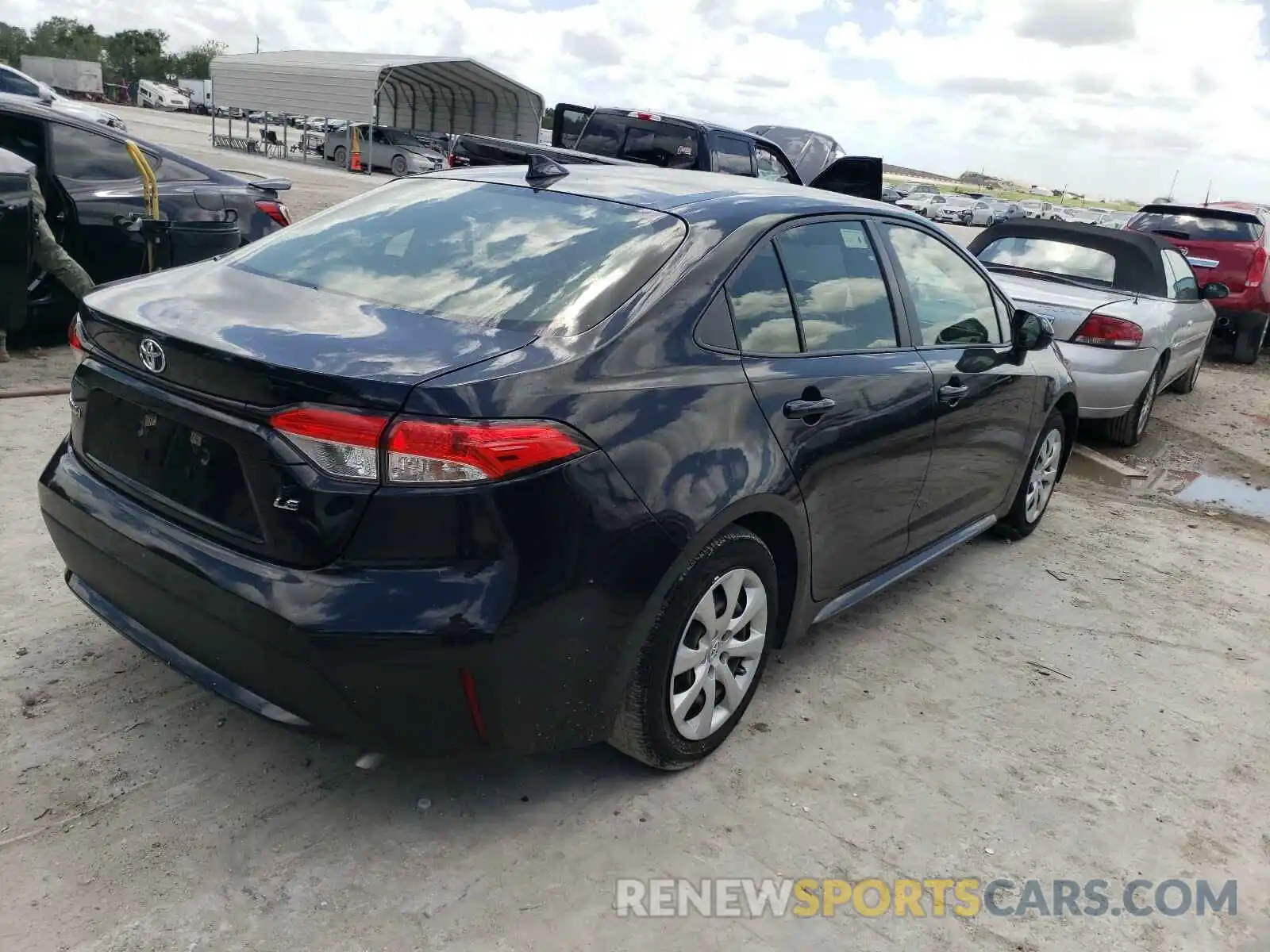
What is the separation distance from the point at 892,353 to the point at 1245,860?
1843 mm

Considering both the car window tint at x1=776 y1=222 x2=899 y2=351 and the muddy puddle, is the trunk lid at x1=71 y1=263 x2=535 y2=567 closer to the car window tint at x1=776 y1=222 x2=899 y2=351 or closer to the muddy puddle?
the car window tint at x1=776 y1=222 x2=899 y2=351

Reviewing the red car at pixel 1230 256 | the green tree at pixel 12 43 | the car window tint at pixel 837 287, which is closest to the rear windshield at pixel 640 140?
the red car at pixel 1230 256

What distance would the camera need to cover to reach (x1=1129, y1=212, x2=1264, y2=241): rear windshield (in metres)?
12.0

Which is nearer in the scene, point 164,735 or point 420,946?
point 420,946

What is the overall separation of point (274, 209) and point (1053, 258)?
585 centimetres

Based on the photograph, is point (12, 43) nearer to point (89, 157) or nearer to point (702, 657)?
point (89, 157)

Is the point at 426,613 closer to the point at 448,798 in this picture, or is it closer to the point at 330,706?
the point at 330,706

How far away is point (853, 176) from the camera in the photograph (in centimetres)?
1371

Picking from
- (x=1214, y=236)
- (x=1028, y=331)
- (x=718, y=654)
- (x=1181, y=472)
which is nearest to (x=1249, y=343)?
(x=1214, y=236)

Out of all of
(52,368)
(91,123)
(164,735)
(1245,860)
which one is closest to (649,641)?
(164,735)

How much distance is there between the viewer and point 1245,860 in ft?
9.55

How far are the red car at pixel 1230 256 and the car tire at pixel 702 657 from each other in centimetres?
1062

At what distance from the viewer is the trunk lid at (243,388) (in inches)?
88.8

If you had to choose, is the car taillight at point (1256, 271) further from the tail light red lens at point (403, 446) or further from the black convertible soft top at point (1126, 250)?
the tail light red lens at point (403, 446)
